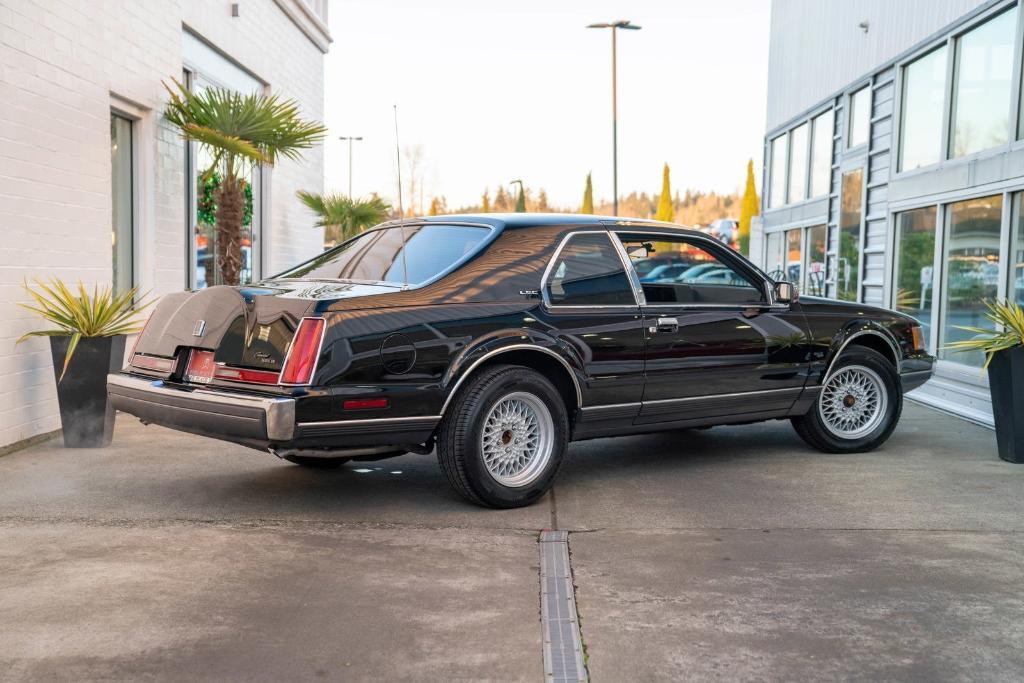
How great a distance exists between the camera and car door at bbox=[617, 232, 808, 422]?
6258mm

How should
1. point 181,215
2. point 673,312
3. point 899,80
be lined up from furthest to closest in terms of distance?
point 899,80 < point 181,215 < point 673,312

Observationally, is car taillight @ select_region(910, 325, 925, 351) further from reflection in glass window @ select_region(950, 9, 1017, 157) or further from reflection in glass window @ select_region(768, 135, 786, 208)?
reflection in glass window @ select_region(768, 135, 786, 208)

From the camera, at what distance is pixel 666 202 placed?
78812 millimetres

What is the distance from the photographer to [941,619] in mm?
3912

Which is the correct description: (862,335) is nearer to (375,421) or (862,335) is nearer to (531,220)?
(531,220)

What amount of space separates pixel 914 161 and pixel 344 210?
8.18 metres

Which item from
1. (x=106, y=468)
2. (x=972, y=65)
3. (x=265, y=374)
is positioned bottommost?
(x=106, y=468)

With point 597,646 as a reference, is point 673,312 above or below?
above

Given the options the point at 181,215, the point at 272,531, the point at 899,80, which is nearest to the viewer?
the point at 272,531

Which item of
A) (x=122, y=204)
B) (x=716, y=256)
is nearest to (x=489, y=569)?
(x=716, y=256)

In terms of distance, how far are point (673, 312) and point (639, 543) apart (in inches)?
72.4

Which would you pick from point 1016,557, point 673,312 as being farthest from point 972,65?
point 1016,557

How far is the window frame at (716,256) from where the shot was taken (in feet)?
20.9

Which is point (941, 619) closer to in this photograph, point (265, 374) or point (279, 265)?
point (265, 374)
